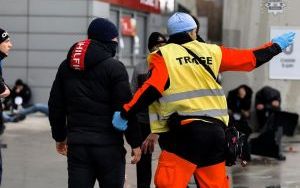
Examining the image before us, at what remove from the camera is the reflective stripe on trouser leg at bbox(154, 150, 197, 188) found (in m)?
5.37

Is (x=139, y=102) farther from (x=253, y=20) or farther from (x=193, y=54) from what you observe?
(x=253, y=20)

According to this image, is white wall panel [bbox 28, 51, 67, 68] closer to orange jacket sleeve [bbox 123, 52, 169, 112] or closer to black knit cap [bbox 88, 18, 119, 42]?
black knit cap [bbox 88, 18, 119, 42]

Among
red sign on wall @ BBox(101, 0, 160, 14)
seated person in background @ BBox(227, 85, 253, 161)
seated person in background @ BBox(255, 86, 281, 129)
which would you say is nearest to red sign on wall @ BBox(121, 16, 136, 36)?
red sign on wall @ BBox(101, 0, 160, 14)

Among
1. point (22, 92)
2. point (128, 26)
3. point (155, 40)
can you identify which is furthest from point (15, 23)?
point (155, 40)

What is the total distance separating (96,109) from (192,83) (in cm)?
74

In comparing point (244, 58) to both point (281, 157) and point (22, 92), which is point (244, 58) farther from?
point (22, 92)

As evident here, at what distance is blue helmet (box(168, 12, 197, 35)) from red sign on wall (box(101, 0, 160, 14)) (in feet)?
47.7

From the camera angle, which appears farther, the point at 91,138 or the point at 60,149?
the point at 60,149

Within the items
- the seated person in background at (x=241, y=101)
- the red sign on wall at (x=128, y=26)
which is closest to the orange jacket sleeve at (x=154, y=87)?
the seated person in background at (x=241, y=101)

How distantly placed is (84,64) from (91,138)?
0.55 meters

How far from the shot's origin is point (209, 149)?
538 cm

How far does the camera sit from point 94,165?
5.57 metres

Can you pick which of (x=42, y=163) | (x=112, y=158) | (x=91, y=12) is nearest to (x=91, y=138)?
(x=112, y=158)

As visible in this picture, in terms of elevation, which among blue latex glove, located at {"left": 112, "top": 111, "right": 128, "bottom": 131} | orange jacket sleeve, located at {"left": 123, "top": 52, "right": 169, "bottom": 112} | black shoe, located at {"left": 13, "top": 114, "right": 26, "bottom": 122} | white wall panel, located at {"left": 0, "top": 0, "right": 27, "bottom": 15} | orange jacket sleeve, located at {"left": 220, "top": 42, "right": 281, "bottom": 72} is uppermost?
white wall panel, located at {"left": 0, "top": 0, "right": 27, "bottom": 15}
